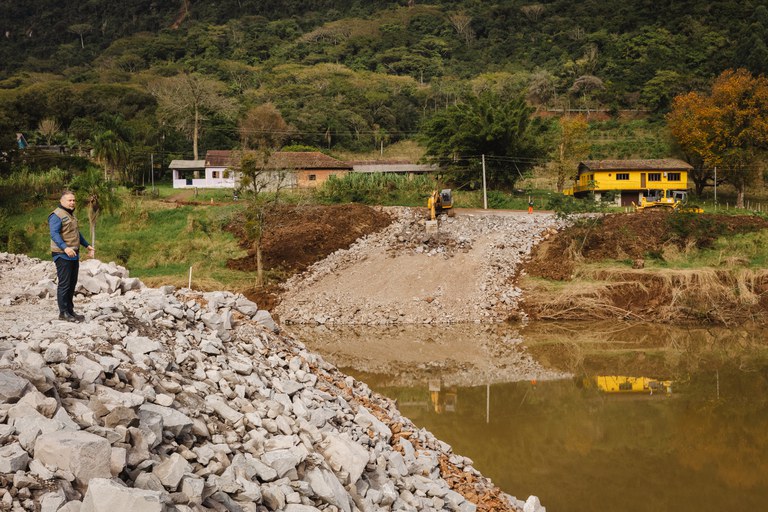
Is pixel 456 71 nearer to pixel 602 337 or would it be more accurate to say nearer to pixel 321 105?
pixel 321 105

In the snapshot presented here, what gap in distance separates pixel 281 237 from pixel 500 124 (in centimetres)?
1417

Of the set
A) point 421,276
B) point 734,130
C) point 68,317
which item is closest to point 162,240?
point 421,276

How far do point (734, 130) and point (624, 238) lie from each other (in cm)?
1685

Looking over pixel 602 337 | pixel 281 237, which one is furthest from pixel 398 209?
pixel 602 337

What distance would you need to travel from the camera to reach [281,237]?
29031 millimetres

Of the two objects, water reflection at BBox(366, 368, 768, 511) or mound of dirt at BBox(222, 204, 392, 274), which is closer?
water reflection at BBox(366, 368, 768, 511)

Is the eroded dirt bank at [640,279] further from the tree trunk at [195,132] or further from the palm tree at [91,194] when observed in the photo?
the tree trunk at [195,132]

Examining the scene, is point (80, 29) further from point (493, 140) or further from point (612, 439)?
point (612, 439)

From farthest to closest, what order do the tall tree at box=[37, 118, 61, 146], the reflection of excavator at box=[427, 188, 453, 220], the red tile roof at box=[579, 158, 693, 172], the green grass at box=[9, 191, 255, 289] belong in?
1. the tall tree at box=[37, 118, 61, 146]
2. the red tile roof at box=[579, 158, 693, 172]
3. the reflection of excavator at box=[427, 188, 453, 220]
4. the green grass at box=[9, 191, 255, 289]

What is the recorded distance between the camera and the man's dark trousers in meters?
8.27

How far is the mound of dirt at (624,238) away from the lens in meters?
26.2

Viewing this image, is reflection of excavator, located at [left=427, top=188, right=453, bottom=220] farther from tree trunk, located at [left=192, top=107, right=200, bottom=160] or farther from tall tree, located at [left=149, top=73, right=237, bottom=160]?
tall tree, located at [left=149, top=73, right=237, bottom=160]

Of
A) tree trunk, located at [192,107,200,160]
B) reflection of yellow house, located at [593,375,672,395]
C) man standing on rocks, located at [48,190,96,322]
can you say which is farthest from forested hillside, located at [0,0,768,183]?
man standing on rocks, located at [48,190,96,322]

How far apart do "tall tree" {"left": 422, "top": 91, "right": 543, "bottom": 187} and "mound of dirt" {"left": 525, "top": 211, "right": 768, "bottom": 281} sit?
10.5 metres
